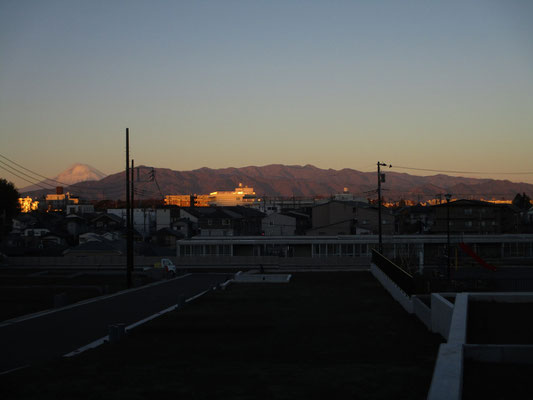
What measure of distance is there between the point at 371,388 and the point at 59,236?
96752 millimetres

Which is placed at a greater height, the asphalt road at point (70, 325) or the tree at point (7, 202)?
the tree at point (7, 202)

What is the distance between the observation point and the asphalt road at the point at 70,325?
663 inches

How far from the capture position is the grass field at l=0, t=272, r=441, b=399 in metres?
10.5

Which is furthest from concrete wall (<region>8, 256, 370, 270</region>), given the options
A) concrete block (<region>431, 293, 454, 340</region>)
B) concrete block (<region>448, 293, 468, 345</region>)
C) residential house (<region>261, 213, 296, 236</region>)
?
concrete block (<region>448, 293, 468, 345</region>)

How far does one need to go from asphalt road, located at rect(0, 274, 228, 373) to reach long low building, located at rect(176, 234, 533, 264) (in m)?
31.6

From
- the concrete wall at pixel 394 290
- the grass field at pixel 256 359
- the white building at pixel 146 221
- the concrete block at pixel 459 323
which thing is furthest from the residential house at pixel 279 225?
the concrete block at pixel 459 323

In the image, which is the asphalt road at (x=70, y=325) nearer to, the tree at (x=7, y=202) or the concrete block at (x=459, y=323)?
the concrete block at (x=459, y=323)

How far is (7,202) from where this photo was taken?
86000 mm

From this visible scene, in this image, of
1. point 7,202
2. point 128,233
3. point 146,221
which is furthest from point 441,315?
point 146,221

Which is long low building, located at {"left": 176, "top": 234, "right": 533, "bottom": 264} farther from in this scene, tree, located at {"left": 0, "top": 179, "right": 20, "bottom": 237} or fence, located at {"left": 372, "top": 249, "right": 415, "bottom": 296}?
tree, located at {"left": 0, "top": 179, "right": 20, "bottom": 237}

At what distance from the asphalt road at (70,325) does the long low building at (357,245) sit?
104 ft

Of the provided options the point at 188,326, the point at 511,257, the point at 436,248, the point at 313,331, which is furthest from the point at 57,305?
the point at 511,257

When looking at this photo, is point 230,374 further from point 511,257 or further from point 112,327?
point 511,257

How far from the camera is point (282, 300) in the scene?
27.4 meters
